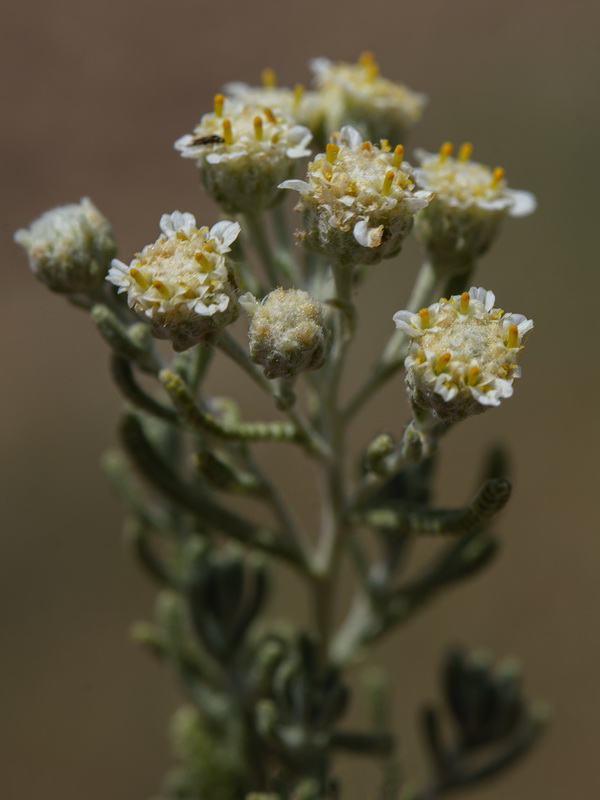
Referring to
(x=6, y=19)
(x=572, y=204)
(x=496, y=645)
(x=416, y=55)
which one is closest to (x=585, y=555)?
(x=496, y=645)

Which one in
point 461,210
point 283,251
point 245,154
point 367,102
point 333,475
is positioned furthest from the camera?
point 367,102

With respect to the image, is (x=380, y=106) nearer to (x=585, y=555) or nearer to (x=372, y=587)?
(x=372, y=587)

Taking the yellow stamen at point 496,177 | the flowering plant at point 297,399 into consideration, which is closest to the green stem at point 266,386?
the flowering plant at point 297,399

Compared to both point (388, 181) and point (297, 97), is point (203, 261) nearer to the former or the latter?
point (388, 181)

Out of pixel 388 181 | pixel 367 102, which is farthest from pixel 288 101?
pixel 388 181

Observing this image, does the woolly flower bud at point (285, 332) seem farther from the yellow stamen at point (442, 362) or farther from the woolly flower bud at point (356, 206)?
the yellow stamen at point (442, 362)
